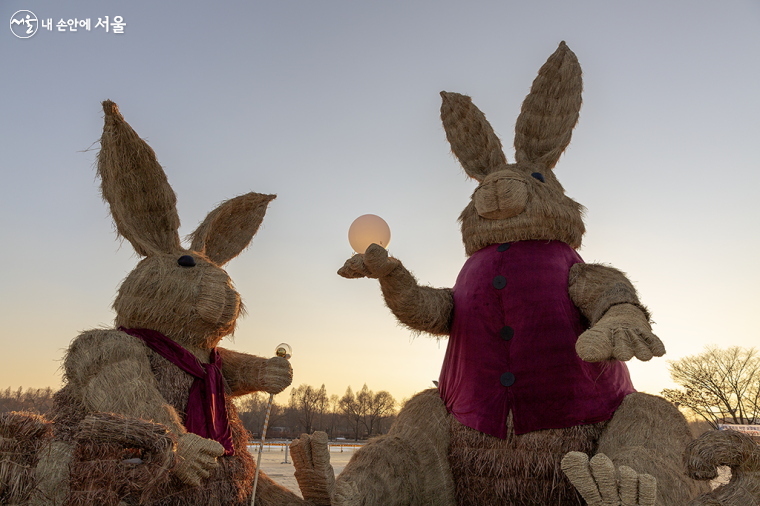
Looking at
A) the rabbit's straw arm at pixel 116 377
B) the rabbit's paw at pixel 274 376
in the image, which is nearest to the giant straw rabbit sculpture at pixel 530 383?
the rabbit's paw at pixel 274 376

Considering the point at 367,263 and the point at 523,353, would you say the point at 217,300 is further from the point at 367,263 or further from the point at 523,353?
the point at 523,353

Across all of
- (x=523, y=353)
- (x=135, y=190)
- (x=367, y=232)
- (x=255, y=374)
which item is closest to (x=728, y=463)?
(x=523, y=353)

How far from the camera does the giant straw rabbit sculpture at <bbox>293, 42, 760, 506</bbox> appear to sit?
2256 millimetres

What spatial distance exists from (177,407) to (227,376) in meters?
0.60

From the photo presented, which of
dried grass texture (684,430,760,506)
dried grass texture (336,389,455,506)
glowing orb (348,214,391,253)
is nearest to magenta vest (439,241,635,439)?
dried grass texture (336,389,455,506)

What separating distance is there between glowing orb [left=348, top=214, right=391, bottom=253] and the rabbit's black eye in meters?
0.92

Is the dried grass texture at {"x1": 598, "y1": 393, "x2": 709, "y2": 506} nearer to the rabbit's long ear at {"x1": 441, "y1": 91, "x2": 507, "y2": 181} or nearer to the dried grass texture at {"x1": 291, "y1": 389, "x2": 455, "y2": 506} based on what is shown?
the dried grass texture at {"x1": 291, "y1": 389, "x2": 455, "y2": 506}

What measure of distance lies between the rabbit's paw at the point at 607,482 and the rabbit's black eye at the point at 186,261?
218 cm

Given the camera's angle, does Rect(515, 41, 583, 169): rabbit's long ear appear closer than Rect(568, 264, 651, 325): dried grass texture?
No

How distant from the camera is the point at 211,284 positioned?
9.40 feet

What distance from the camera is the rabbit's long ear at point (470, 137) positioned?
3.56 meters

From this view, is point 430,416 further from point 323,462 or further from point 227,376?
point 227,376

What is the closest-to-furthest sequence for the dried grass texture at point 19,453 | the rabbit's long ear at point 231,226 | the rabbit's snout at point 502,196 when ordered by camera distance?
1. the dried grass texture at point 19,453
2. the rabbit's snout at point 502,196
3. the rabbit's long ear at point 231,226

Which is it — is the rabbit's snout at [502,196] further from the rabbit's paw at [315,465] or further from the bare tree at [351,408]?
the bare tree at [351,408]
